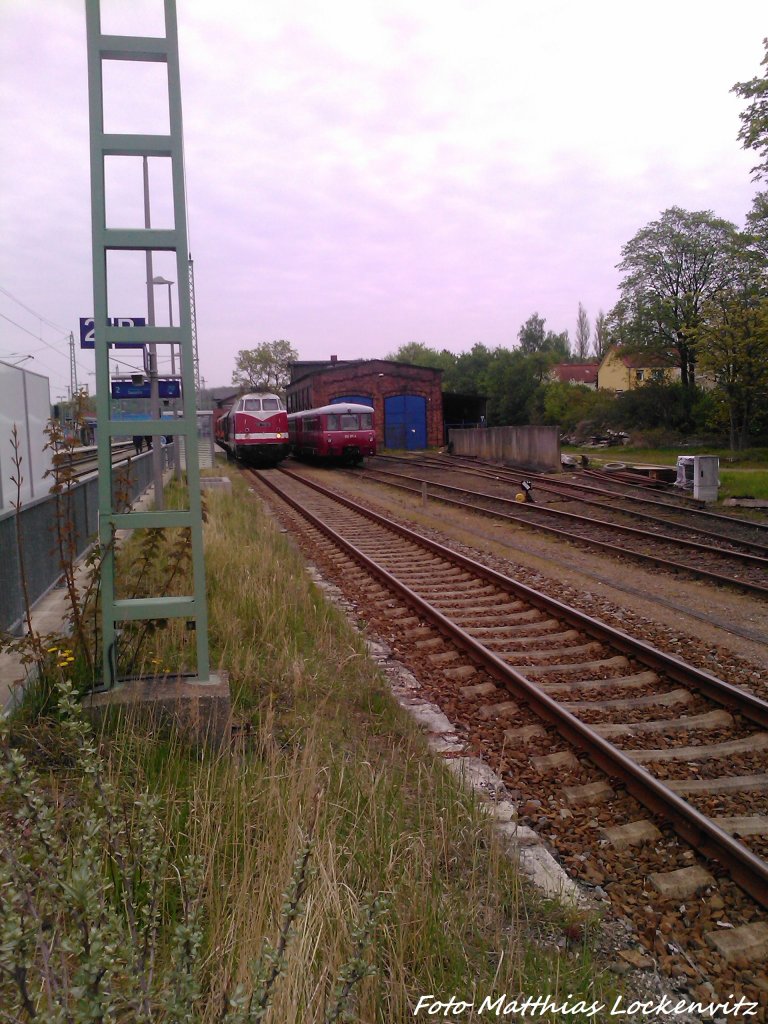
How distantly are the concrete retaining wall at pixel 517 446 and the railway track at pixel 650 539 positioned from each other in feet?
24.4

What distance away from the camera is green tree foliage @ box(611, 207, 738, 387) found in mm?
50844

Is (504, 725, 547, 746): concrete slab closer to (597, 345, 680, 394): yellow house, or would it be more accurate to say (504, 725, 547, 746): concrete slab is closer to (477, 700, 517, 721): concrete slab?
(477, 700, 517, 721): concrete slab

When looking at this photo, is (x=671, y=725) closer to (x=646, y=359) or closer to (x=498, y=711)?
(x=498, y=711)

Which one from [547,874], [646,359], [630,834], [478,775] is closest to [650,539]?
[478,775]

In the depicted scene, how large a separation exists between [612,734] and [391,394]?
143 ft

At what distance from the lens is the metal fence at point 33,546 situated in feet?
20.4

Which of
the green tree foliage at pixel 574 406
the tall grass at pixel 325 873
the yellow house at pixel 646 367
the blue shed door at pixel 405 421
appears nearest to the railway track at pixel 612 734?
the tall grass at pixel 325 873

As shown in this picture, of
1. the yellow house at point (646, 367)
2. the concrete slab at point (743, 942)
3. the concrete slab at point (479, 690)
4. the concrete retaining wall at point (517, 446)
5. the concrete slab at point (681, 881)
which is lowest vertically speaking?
the concrete slab at point (743, 942)

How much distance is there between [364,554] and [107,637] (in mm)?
7819

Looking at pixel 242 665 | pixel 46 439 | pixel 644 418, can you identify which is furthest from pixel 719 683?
pixel 644 418

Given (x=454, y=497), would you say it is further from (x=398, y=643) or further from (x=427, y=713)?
(x=427, y=713)

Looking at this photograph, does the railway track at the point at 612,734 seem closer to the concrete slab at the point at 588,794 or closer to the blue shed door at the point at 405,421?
the concrete slab at the point at 588,794

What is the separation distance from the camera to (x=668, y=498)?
19.1 meters

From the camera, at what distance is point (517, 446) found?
30344 mm
